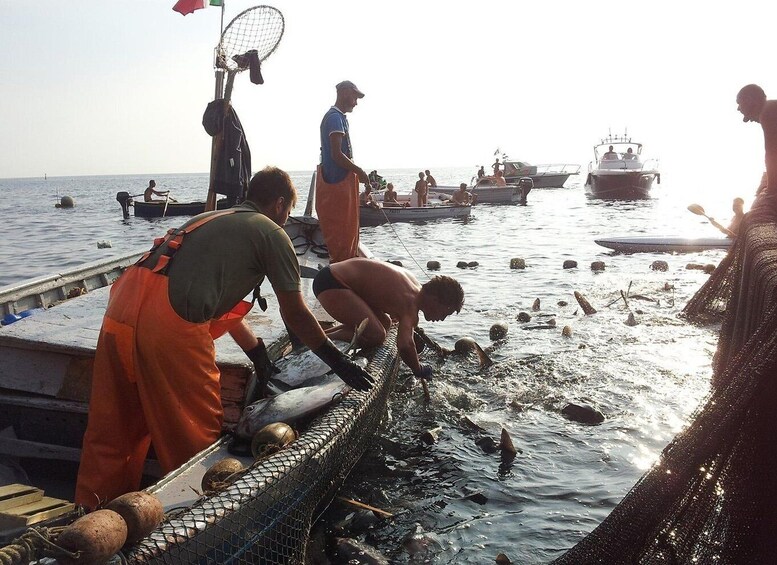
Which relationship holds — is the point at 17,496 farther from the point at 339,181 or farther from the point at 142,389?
the point at 339,181

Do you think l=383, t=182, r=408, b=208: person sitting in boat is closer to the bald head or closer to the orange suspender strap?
the bald head

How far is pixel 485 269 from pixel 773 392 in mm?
12979

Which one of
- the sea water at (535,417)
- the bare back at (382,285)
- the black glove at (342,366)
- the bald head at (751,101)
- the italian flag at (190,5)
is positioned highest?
→ the italian flag at (190,5)

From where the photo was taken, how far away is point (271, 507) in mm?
2973

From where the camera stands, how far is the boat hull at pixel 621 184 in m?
39.4

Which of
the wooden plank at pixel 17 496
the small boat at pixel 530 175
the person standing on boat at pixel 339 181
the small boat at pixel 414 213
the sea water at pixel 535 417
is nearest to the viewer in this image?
the wooden plank at pixel 17 496

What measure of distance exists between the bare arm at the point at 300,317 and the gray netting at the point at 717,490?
179cm

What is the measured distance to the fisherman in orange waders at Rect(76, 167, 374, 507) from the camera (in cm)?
329

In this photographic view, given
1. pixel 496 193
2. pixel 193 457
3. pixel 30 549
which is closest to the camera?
pixel 30 549

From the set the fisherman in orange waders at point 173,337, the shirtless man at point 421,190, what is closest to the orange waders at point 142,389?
the fisherman in orange waders at point 173,337

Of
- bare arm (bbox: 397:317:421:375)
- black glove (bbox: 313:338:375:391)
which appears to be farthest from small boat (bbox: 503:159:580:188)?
black glove (bbox: 313:338:375:391)

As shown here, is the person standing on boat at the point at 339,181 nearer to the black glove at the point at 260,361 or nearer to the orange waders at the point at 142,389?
the black glove at the point at 260,361

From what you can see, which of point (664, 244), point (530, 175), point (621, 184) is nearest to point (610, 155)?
point (621, 184)

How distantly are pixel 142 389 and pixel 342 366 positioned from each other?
1.14 meters
